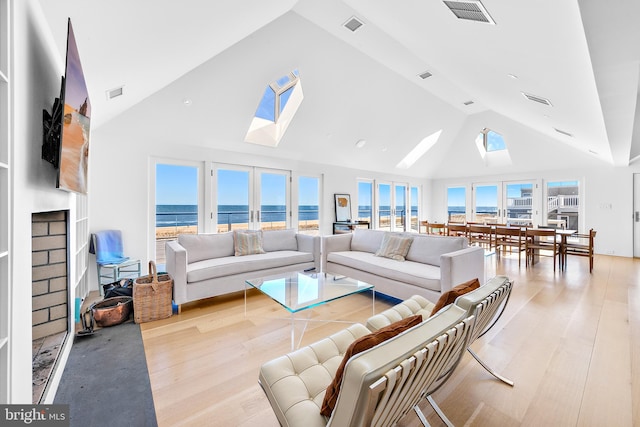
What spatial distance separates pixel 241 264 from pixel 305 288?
1106 millimetres

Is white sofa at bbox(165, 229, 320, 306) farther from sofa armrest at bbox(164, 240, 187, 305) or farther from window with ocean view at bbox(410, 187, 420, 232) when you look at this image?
window with ocean view at bbox(410, 187, 420, 232)

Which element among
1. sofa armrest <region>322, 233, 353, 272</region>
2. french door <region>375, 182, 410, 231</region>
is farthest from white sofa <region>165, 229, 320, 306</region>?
french door <region>375, 182, 410, 231</region>

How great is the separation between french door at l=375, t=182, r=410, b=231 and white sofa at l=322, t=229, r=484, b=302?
11.2 feet

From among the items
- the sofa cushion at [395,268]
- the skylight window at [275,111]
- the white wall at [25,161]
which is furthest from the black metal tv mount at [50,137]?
the skylight window at [275,111]

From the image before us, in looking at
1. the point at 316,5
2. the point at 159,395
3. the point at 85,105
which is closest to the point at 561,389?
the point at 159,395

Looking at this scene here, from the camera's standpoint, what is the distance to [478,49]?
7.80ft

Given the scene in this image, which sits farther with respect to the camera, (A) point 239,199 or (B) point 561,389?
(A) point 239,199

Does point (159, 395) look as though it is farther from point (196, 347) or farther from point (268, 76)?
point (268, 76)

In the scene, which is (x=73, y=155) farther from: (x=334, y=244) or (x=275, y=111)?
(x=275, y=111)

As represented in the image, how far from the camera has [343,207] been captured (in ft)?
21.4

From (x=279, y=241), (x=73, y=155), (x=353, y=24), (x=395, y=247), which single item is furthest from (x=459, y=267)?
(x=73, y=155)

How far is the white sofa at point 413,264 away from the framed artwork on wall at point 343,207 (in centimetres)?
217

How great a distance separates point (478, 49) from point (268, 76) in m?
2.61

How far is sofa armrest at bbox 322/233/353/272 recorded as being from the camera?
4086 mm
